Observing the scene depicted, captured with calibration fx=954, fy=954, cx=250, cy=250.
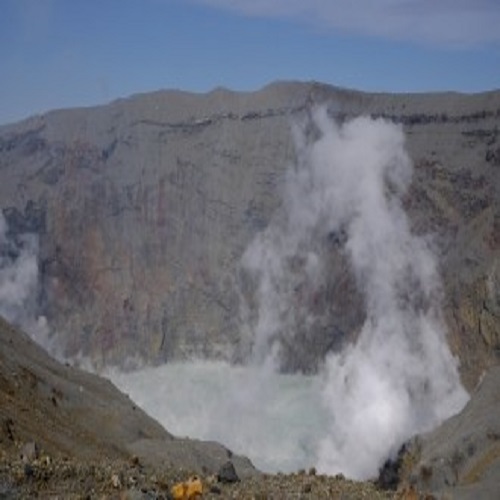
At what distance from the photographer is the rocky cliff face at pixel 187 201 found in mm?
85312

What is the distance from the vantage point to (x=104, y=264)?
101m

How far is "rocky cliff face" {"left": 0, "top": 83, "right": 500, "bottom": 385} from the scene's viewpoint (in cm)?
8531

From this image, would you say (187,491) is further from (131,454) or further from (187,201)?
(187,201)

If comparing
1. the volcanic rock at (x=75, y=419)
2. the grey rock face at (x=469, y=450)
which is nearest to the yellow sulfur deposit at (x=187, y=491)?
the volcanic rock at (x=75, y=419)

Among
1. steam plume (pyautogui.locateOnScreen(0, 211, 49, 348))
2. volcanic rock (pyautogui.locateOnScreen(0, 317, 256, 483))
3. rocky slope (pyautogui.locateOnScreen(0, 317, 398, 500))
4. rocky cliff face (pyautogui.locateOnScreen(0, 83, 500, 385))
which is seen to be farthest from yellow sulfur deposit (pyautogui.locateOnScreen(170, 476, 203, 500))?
steam plume (pyautogui.locateOnScreen(0, 211, 49, 348))

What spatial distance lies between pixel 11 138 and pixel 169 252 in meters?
30.2

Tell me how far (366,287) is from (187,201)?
1035 inches

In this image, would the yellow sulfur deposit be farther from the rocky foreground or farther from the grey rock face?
the grey rock face

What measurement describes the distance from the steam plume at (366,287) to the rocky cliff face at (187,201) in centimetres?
173

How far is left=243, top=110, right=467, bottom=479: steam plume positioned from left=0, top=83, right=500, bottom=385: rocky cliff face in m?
1.73

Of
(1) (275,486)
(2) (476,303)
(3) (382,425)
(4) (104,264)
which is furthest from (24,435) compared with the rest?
(4) (104,264)

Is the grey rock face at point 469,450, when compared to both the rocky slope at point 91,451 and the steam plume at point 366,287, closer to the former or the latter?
the rocky slope at point 91,451

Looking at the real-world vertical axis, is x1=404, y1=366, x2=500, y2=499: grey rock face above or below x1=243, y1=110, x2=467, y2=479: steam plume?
below

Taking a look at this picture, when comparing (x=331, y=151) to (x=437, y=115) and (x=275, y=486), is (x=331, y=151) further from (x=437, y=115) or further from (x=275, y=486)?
(x=275, y=486)
